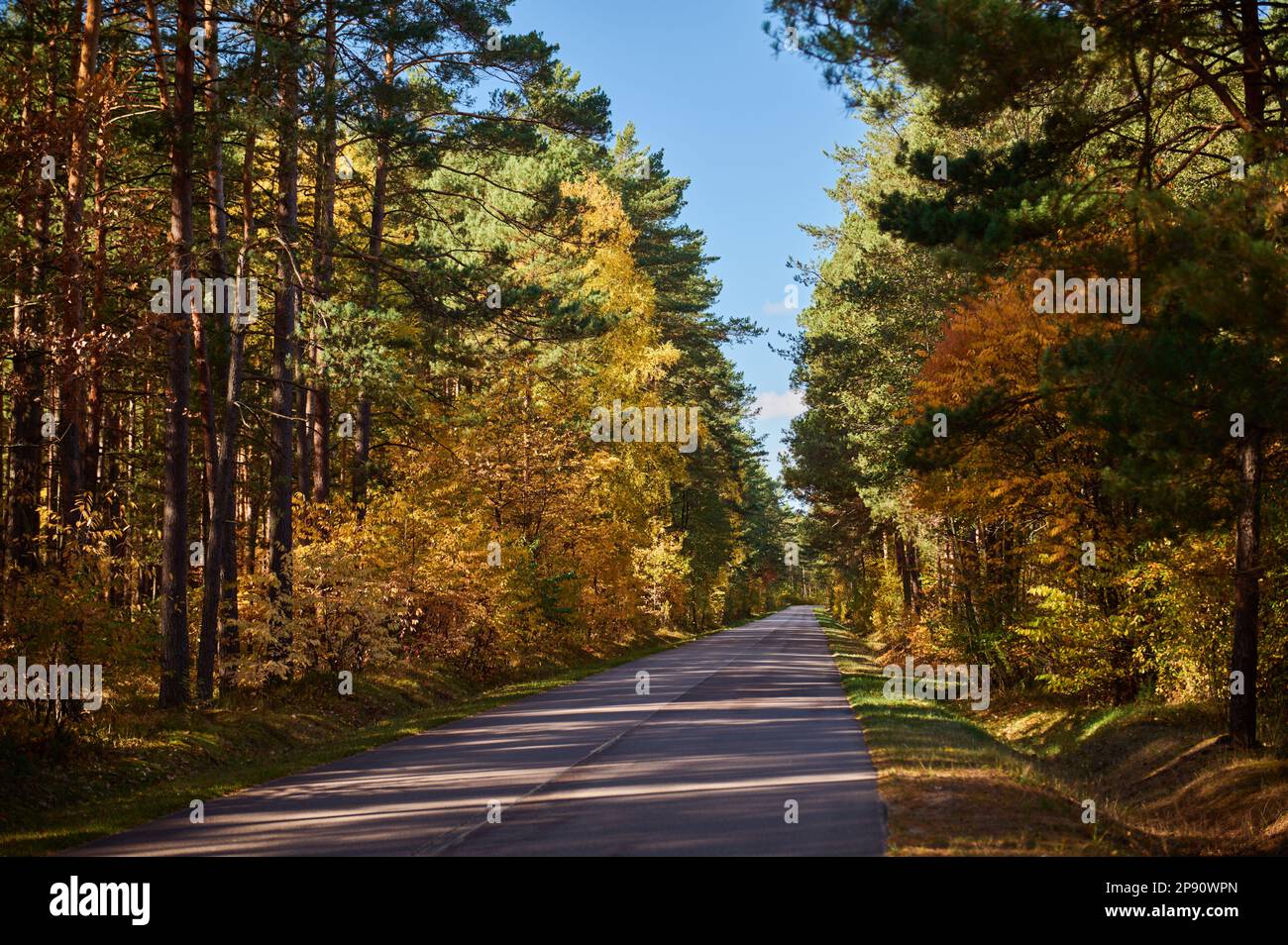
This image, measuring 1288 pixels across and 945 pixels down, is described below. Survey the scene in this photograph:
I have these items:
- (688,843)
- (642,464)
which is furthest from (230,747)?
(642,464)

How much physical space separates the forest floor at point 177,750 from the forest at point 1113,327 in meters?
9.45

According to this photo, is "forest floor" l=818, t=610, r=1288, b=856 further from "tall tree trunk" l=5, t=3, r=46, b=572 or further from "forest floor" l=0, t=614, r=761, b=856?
"tall tree trunk" l=5, t=3, r=46, b=572

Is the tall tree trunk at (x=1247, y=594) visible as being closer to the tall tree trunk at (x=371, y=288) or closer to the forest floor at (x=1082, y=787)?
the forest floor at (x=1082, y=787)

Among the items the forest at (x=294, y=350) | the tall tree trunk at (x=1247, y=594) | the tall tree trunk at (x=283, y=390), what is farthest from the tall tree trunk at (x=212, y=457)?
the tall tree trunk at (x=1247, y=594)

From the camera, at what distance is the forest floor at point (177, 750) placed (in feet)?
36.7

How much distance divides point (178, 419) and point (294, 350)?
7051mm

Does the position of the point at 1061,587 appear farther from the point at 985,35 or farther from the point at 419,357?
the point at 419,357

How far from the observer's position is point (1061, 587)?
2131cm

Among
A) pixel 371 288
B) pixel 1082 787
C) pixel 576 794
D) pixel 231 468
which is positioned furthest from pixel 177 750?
pixel 371 288

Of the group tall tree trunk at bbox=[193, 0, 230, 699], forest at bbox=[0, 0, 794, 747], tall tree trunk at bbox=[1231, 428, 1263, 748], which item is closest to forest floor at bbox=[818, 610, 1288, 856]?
tall tree trunk at bbox=[1231, 428, 1263, 748]

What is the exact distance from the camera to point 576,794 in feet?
39.0

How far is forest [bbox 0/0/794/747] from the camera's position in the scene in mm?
15344

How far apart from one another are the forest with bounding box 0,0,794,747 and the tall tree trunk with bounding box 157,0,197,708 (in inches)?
1.9
